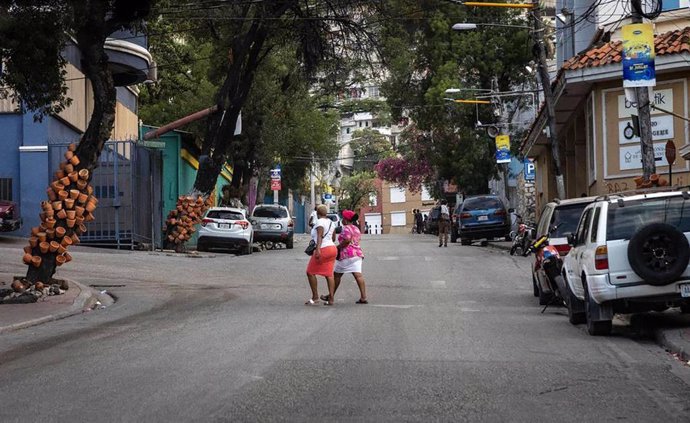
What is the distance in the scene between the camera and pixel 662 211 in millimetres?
12273

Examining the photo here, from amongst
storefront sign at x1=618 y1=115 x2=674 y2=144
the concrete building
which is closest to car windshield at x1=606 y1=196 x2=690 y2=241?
storefront sign at x1=618 y1=115 x2=674 y2=144

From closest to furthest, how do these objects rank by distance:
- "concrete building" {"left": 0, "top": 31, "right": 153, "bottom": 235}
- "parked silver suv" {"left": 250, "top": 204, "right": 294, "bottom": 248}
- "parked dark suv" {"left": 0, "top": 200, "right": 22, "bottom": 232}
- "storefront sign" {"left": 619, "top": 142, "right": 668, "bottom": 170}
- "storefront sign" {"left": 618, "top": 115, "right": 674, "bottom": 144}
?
"storefront sign" {"left": 618, "top": 115, "right": 674, "bottom": 144}, "storefront sign" {"left": 619, "top": 142, "right": 668, "bottom": 170}, "parked dark suv" {"left": 0, "top": 200, "right": 22, "bottom": 232}, "concrete building" {"left": 0, "top": 31, "right": 153, "bottom": 235}, "parked silver suv" {"left": 250, "top": 204, "right": 294, "bottom": 248}

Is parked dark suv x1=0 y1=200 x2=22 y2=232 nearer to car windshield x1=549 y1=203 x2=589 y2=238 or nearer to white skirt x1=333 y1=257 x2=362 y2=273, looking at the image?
white skirt x1=333 y1=257 x2=362 y2=273

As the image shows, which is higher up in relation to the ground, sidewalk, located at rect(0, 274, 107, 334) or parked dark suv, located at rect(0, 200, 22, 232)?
parked dark suv, located at rect(0, 200, 22, 232)

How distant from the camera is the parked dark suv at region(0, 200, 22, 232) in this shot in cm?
2762

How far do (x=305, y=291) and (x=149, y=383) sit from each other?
34.8ft

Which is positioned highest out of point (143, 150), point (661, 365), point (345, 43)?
point (345, 43)

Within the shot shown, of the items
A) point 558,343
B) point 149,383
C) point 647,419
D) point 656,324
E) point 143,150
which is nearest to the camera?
point 647,419

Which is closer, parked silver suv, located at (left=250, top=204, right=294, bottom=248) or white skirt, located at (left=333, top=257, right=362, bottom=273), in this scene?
white skirt, located at (left=333, top=257, right=362, bottom=273)

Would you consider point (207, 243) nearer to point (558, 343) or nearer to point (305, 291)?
point (305, 291)

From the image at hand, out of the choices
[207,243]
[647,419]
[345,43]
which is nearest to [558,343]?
[647,419]

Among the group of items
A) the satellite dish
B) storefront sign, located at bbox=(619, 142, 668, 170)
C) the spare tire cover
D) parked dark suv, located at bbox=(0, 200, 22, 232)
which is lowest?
the spare tire cover

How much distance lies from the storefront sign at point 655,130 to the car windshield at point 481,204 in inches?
458

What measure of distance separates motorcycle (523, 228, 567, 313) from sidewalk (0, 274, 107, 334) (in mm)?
7461
